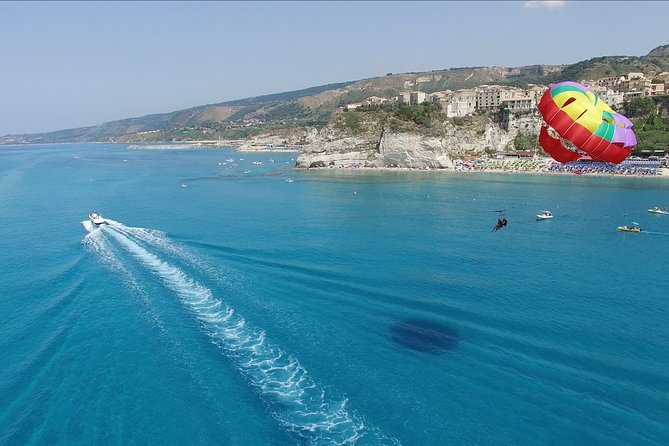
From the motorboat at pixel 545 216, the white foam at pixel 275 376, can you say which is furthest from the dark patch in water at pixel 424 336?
the motorboat at pixel 545 216

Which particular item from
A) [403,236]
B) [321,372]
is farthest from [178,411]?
[403,236]

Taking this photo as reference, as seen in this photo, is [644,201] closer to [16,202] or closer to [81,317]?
[81,317]

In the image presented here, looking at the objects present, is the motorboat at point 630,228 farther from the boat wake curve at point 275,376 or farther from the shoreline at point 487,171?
the shoreline at point 487,171

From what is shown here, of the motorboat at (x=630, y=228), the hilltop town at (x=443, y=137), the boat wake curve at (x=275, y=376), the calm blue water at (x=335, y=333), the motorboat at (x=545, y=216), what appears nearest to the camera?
the boat wake curve at (x=275, y=376)

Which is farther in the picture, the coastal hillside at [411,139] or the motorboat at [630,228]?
the coastal hillside at [411,139]

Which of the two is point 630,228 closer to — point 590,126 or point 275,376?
point 590,126

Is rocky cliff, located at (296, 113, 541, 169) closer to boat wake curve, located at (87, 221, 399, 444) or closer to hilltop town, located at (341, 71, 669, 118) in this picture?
hilltop town, located at (341, 71, 669, 118)

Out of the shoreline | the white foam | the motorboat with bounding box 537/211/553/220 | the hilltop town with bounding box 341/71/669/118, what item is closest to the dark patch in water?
the white foam
